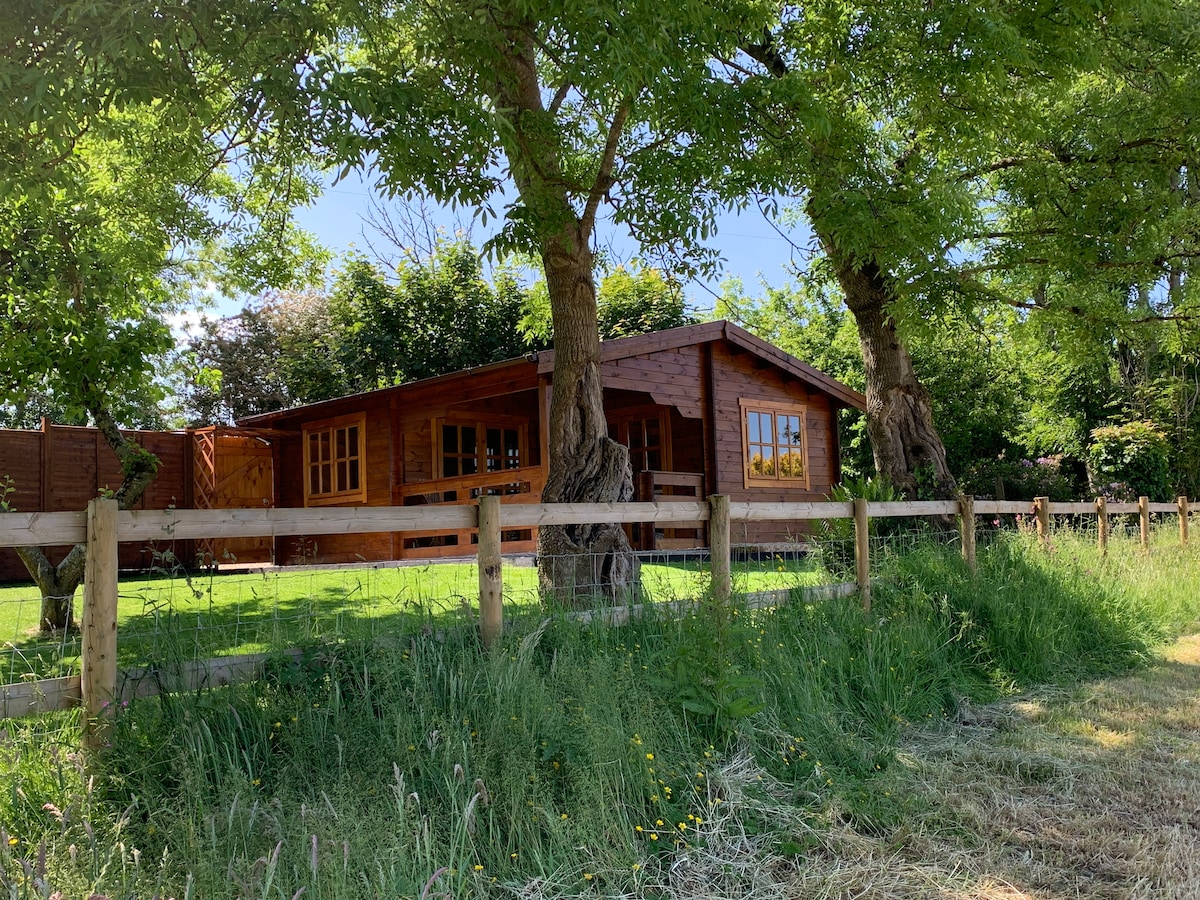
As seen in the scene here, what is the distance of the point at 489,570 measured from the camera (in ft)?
15.1

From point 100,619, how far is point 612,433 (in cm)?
1457

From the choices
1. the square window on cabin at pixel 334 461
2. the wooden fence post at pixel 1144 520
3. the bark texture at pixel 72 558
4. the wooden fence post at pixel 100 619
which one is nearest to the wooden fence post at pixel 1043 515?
the wooden fence post at pixel 1144 520

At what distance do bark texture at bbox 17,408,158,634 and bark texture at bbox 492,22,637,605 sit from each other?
145 inches

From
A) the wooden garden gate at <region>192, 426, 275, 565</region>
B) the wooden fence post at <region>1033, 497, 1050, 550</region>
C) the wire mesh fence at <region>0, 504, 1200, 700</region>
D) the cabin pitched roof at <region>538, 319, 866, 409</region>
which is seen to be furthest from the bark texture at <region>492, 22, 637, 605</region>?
the wooden garden gate at <region>192, 426, 275, 565</region>

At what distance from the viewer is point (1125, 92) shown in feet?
33.7

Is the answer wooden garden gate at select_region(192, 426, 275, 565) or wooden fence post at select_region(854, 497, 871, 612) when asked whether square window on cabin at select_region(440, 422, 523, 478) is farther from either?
wooden fence post at select_region(854, 497, 871, 612)

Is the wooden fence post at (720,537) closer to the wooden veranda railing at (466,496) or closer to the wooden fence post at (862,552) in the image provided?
the wooden fence post at (862,552)

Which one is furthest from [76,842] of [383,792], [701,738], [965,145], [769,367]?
[769,367]

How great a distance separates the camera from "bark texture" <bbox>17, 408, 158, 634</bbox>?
7.42 metres

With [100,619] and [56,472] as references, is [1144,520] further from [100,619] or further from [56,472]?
[56,472]

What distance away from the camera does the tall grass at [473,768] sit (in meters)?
2.88

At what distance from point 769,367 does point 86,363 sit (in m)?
11.7

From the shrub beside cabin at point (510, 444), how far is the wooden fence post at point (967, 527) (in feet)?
17.4

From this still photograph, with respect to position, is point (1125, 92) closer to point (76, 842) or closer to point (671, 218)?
point (671, 218)
